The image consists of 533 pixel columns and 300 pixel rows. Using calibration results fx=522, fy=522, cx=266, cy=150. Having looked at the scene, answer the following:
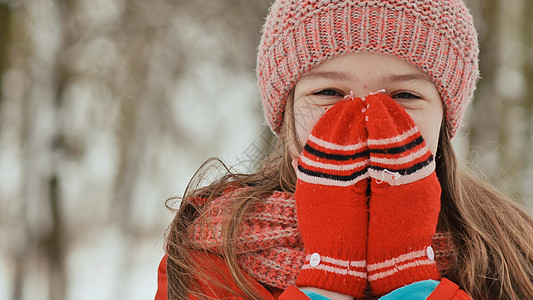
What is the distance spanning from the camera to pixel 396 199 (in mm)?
1330

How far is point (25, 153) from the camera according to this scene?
4.24m

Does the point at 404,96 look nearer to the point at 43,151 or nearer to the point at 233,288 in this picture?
the point at 233,288

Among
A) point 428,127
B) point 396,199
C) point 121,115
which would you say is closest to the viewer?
point 396,199

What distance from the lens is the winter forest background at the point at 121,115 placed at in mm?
4211

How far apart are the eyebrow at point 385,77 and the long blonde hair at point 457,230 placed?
0.53 feet

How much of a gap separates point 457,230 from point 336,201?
469 mm

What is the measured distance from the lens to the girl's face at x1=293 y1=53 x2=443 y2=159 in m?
1.42

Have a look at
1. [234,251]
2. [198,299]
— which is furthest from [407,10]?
[198,299]

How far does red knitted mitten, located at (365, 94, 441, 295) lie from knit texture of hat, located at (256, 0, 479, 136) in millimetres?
196

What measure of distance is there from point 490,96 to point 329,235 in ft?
11.4

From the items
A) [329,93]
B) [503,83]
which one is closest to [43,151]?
[329,93]

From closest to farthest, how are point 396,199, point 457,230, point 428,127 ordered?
1. point 396,199
2. point 428,127
3. point 457,230

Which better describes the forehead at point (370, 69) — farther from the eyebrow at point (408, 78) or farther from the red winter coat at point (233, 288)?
the red winter coat at point (233, 288)

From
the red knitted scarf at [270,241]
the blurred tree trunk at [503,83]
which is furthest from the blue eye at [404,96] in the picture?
the blurred tree trunk at [503,83]
